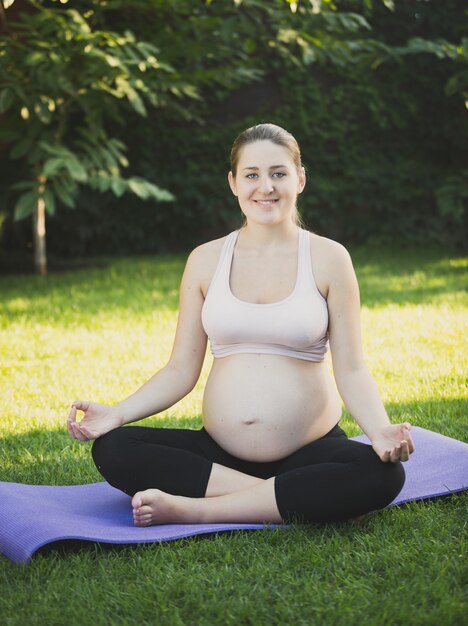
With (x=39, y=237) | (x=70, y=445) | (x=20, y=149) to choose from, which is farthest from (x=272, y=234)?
(x=39, y=237)

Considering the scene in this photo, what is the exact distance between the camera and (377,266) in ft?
26.5

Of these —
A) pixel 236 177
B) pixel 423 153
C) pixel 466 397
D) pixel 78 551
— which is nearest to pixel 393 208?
pixel 423 153

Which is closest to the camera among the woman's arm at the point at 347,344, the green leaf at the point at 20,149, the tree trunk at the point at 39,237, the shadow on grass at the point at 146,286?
the woman's arm at the point at 347,344

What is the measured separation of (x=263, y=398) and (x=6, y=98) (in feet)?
13.7

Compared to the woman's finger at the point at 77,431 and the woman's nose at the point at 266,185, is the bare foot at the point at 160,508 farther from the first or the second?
the woman's nose at the point at 266,185

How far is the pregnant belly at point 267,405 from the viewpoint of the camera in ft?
7.98

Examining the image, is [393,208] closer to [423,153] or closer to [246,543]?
[423,153]

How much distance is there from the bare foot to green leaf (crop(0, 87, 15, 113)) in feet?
13.5

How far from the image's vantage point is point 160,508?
2.33m

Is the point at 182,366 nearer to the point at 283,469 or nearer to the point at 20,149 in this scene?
the point at 283,469

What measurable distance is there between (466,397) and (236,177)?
5.71 feet

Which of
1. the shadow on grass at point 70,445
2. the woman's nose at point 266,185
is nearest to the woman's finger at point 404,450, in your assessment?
the woman's nose at point 266,185

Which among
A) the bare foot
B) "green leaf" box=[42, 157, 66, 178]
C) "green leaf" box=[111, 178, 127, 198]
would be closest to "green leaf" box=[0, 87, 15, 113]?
"green leaf" box=[42, 157, 66, 178]

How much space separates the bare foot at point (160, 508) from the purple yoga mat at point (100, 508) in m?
0.02
